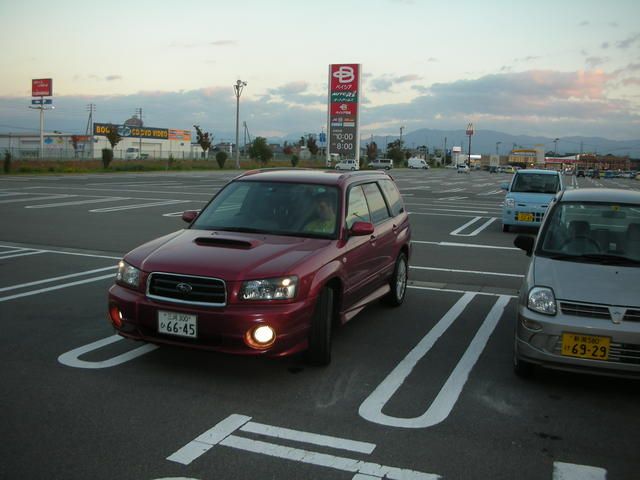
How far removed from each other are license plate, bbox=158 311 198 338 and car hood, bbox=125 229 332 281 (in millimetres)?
327

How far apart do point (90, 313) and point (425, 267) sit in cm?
551

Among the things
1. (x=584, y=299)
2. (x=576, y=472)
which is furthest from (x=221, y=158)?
(x=576, y=472)

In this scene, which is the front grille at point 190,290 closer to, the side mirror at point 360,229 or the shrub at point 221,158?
the side mirror at point 360,229

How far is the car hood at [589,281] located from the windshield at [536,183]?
11083 millimetres

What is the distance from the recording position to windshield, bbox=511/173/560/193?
52.1ft

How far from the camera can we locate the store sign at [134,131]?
310 ft

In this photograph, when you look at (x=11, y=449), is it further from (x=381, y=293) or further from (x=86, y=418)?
(x=381, y=293)

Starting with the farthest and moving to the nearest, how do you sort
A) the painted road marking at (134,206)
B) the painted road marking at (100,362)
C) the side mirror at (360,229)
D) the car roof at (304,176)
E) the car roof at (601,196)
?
the painted road marking at (134,206) < the car roof at (304,176) < the car roof at (601,196) < the side mirror at (360,229) < the painted road marking at (100,362)

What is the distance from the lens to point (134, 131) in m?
99.8

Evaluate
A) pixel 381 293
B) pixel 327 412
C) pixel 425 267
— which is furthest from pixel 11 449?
pixel 425 267

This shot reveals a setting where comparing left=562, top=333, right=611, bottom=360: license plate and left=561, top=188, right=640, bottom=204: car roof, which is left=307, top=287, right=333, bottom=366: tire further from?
left=561, top=188, right=640, bottom=204: car roof

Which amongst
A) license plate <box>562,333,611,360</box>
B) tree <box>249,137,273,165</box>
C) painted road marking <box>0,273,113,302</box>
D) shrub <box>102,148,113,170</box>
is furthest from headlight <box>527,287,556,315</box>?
tree <box>249,137,273,165</box>

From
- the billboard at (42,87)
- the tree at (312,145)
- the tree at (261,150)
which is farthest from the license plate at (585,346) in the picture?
the tree at (312,145)

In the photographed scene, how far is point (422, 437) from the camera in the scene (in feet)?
13.1
